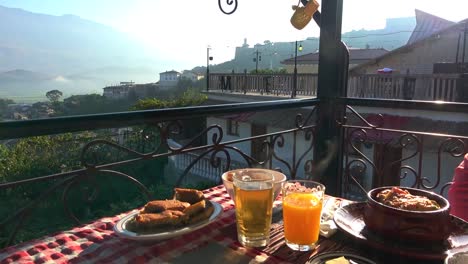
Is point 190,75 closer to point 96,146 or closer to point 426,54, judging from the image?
point 426,54

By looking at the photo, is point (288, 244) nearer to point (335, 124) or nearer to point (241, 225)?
point (241, 225)

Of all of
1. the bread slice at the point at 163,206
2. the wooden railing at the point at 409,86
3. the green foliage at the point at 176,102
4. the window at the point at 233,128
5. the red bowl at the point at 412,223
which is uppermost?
the wooden railing at the point at 409,86

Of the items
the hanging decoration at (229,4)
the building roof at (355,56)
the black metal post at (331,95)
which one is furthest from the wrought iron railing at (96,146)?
the building roof at (355,56)

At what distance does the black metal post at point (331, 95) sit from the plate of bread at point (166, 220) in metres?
1.18

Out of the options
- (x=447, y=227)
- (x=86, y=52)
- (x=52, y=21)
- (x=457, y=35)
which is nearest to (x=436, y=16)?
(x=457, y=35)

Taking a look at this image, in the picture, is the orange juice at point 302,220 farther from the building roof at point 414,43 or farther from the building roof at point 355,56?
the building roof at point 355,56

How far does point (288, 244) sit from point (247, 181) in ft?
0.46

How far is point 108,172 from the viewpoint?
110cm

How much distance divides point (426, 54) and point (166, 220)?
52.4 feet

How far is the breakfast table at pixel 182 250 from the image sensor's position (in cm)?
65

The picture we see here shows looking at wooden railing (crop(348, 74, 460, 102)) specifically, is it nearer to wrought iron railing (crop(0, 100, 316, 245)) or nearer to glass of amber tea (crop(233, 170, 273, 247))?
wrought iron railing (crop(0, 100, 316, 245))

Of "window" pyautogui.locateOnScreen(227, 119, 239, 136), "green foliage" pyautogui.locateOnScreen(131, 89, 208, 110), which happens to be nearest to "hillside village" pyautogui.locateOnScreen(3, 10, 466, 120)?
"window" pyautogui.locateOnScreen(227, 119, 239, 136)

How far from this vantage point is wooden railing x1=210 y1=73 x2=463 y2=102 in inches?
412

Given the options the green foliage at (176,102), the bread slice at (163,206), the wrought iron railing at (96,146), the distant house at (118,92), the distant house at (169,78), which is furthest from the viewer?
the distant house at (169,78)
